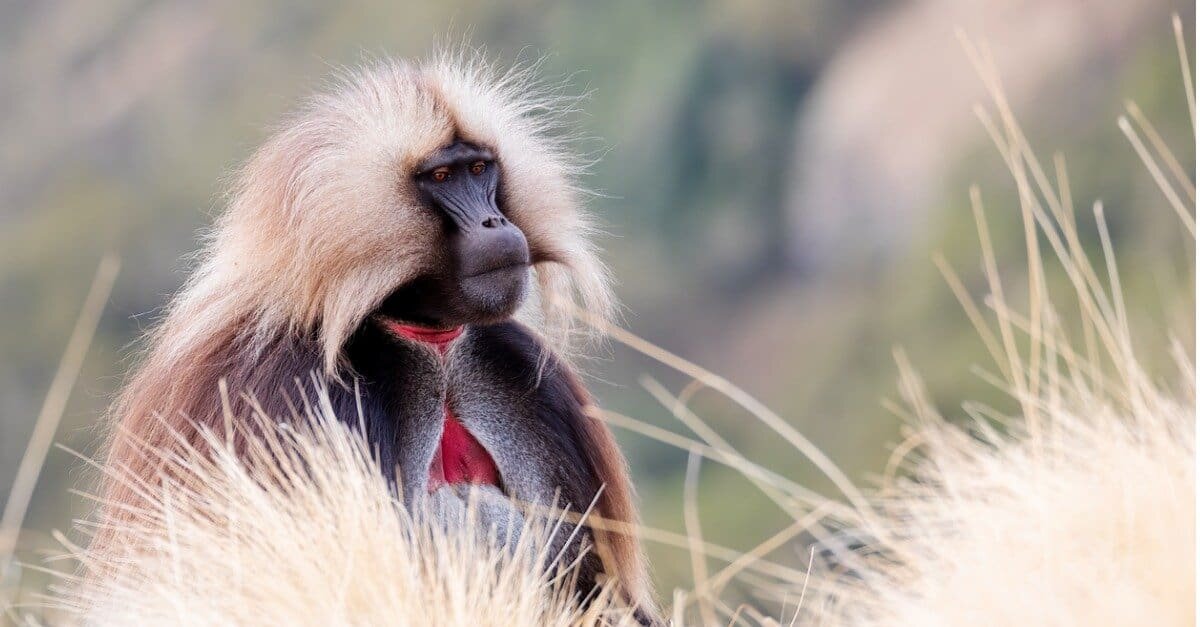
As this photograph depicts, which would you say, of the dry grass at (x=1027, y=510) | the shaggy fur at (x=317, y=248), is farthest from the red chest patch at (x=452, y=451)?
the dry grass at (x=1027, y=510)

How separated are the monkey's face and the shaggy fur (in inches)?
1.2

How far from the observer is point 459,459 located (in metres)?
2.88

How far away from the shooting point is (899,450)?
2.59 m

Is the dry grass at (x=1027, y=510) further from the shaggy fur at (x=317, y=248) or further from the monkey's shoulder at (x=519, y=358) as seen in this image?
the shaggy fur at (x=317, y=248)

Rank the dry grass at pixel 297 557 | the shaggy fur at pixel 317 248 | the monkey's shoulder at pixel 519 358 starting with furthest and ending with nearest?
1. the monkey's shoulder at pixel 519 358
2. the shaggy fur at pixel 317 248
3. the dry grass at pixel 297 557

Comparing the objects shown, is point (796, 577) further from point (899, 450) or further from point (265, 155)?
point (265, 155)

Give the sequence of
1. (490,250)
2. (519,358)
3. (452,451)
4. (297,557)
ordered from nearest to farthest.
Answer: (297,557), (490,250), (452,451), (519,358)

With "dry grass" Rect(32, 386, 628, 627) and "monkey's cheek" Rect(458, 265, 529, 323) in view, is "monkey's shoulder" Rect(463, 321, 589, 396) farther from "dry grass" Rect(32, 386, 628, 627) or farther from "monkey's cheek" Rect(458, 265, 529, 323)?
"dry grass" Rect(32, 386, 628, 627)

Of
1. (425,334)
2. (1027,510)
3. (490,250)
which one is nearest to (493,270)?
(490,250)

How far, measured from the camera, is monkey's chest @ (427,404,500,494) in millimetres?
2840

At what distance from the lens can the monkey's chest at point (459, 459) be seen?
9.32ft

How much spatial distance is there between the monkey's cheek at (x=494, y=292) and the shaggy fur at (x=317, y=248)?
0.12 meters

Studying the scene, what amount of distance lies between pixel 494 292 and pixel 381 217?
0.27m

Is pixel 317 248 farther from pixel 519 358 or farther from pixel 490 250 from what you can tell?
pixel 519 358
